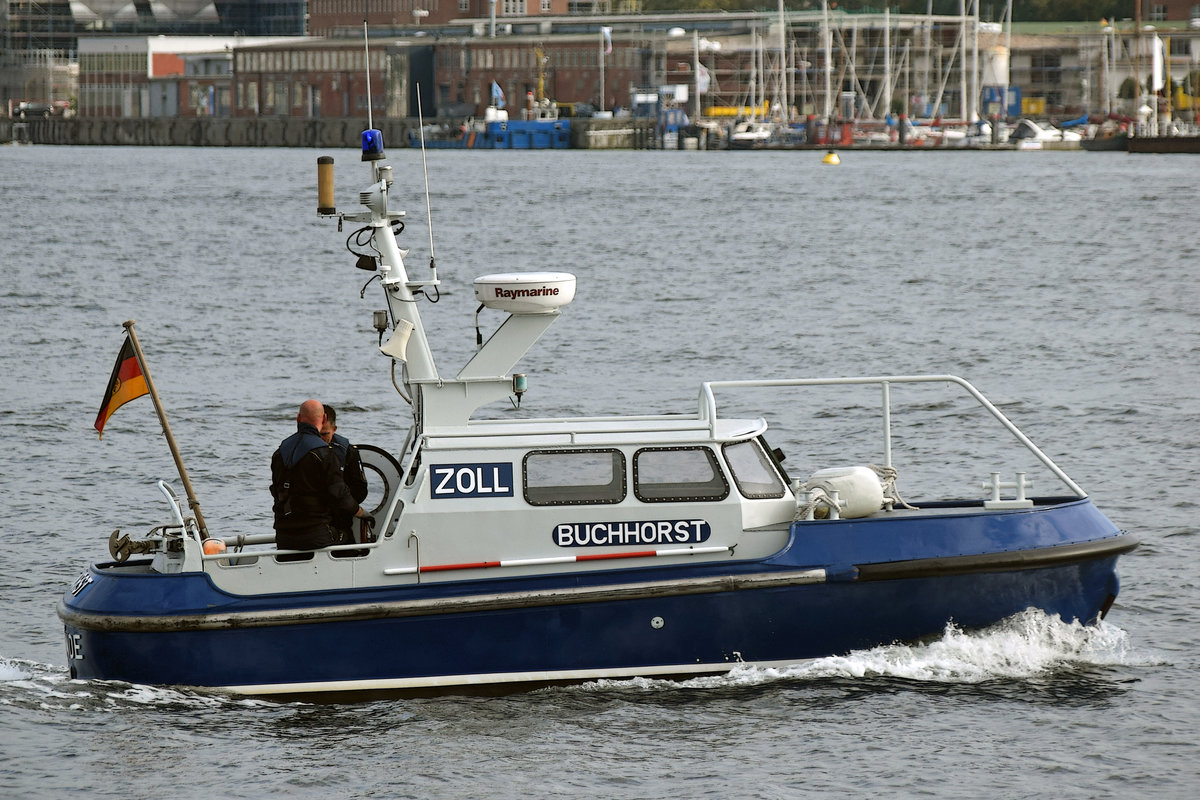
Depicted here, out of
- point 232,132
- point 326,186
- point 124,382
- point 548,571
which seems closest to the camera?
point 326,186

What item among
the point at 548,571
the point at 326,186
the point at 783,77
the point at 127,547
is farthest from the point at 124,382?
the point at 783,77

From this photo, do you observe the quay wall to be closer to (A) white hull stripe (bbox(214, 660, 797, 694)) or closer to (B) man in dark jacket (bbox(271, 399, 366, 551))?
(B) man in dark jacket (bbox(271, 399, 366, 551))

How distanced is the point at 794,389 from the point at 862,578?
52.6 feet

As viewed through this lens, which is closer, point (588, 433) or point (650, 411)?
point (588, 433)

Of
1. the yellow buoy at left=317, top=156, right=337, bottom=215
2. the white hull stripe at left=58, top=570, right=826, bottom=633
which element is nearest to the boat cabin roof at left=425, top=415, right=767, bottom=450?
the white hull stripe at left=58, top=570, right=826, bottom=633

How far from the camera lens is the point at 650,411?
24.5m

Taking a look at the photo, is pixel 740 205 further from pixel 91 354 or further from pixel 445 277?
pixel 91 354

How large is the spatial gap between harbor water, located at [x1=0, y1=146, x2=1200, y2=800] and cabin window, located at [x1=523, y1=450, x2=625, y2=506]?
1.47m

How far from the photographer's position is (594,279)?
45.5 meters

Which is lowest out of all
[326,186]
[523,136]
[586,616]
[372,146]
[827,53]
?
[586,616]

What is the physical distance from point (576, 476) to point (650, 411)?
13.0 metres

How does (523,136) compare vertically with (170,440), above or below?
above

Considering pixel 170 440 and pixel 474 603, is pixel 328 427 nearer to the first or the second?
pixel 170 440

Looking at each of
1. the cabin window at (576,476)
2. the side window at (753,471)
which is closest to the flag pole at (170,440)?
the cabin window at (576,476)
